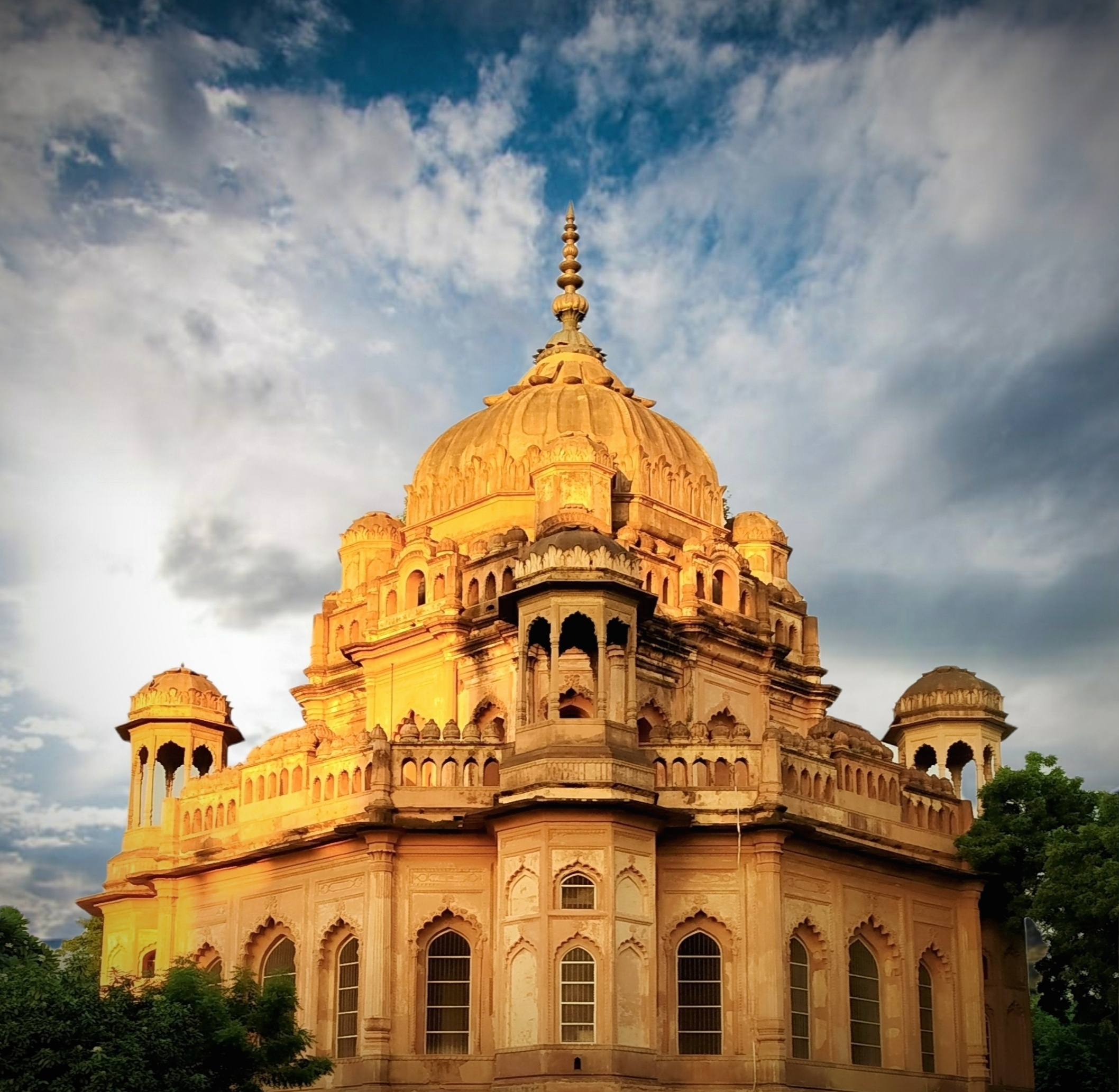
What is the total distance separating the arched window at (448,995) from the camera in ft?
108

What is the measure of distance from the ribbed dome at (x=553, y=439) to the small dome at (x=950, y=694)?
596 cm

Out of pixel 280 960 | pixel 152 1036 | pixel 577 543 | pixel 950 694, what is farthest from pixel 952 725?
pixel 152 1036

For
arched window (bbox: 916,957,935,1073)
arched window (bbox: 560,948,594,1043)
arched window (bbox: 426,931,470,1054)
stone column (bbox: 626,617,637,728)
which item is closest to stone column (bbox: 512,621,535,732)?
stone column (bbox: 626,617,637,728)

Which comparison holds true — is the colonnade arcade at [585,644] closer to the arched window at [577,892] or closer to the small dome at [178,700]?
the arched window at [577,892]

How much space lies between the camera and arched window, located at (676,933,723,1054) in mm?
32281

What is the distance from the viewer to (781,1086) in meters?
31.5

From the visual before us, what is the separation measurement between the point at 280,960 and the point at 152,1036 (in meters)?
8.10

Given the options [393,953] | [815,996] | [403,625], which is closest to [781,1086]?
[815,996]

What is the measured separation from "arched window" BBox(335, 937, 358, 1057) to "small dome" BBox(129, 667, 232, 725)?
9575mm

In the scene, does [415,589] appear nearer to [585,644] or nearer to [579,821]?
[585,644]

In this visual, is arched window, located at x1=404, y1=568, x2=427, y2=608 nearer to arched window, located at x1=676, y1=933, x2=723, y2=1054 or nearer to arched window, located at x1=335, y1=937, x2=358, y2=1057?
arched window, located at x1=335, y1=937, x2=358, y2=1057

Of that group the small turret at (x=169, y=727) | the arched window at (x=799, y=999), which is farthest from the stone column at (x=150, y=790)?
the arched window at (x=799, y=999)

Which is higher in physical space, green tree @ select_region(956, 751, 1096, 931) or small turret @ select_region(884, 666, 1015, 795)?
small turret @ select_region(884, 666, 1015, 795)

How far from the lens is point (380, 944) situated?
1286 inches
